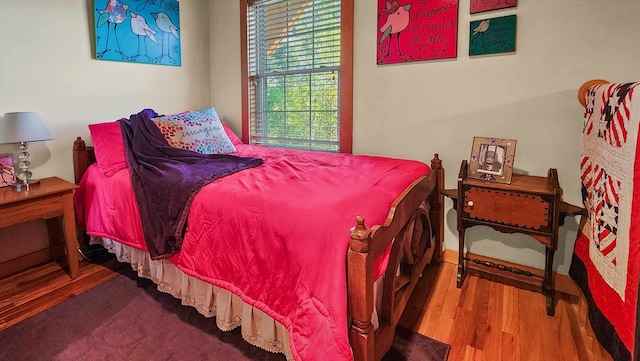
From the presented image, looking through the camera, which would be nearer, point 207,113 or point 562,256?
point 562,256

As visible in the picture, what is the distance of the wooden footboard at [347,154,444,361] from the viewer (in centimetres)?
112

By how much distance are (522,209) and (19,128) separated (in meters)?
2.91

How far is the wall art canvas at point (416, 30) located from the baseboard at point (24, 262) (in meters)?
2.78

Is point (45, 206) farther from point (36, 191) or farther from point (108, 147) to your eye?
point (108, 147)

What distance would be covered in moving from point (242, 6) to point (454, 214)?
2617mm

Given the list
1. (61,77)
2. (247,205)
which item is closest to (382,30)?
(247,205)

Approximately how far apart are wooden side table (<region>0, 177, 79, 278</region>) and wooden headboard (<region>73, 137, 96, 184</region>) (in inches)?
5.6

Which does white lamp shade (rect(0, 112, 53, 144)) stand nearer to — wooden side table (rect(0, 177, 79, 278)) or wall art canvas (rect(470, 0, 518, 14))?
wooden side table (rect(0, 177, 79, 278))

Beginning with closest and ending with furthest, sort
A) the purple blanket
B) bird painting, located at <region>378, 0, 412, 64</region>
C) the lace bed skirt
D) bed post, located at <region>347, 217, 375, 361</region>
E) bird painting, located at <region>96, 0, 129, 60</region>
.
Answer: bed post, located at <region>347, 217, 375, 361</region>, the lace bed skirt, the purple blanket, bird painting, located at <region>378, 0, 412, 64</region>, bird painting, located at <region>96, 0, 129, 60</region>

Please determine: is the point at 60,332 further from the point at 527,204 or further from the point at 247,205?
the point at 527,204

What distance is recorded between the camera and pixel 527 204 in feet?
6.00

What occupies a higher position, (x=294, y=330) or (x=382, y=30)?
(x=382, y=30)

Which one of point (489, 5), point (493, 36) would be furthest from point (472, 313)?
point (489, 5)

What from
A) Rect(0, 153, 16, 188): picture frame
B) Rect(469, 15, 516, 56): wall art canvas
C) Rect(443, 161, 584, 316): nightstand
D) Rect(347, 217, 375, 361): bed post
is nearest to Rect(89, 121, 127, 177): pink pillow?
Rect(0, 153, 16, 188): picture frame
